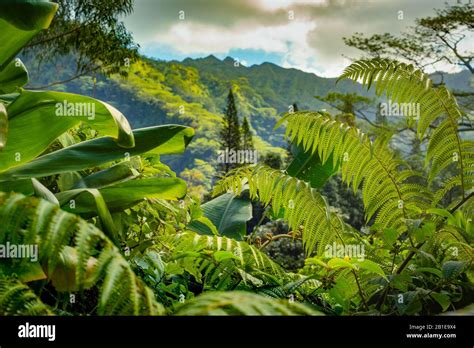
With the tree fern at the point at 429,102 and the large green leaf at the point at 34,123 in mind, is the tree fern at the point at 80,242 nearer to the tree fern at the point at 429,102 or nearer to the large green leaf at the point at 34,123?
the large green leaf at the point at 34,123

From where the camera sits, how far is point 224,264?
Result: 3.28 ft

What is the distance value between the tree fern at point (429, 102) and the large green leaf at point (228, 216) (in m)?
0.53

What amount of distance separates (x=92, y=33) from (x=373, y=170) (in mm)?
8348

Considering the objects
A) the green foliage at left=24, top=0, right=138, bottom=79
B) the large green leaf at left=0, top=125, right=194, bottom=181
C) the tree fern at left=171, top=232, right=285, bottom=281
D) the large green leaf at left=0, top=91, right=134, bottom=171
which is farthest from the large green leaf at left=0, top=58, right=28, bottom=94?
the green foliage at left=24, top=0, right=138, bottom=79

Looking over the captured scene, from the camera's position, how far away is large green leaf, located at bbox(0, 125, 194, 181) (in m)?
0.98

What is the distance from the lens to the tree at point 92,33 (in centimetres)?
848

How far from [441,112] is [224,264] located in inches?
25.1

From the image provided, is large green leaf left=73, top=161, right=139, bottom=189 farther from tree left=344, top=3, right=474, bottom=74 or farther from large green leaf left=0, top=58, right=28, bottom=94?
tree left=344, top=3, right=474, bottom=74

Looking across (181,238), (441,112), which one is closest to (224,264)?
(181,238)

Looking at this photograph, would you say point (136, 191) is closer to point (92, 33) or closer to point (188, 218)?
point (188, 218)

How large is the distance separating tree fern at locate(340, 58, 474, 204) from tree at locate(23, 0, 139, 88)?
765 centimetres

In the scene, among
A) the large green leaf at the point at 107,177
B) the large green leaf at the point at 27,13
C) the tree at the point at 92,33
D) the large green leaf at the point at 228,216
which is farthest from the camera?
the tree at the point at 92,33

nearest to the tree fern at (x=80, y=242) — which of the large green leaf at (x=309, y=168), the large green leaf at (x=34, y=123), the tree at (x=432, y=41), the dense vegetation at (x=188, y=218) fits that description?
the dense vegetation at (x=188, y=218)
